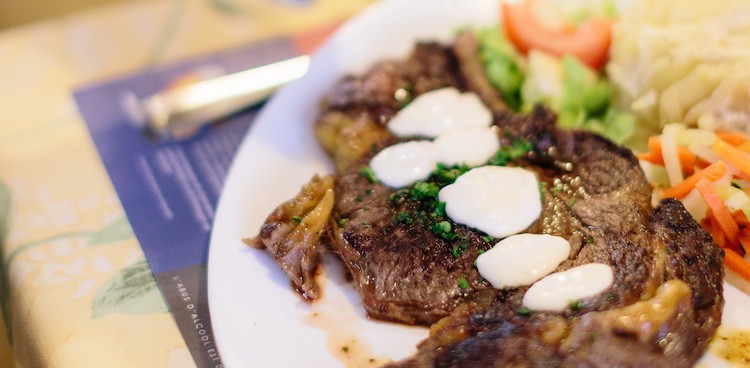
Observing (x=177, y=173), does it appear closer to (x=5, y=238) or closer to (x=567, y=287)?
(x=5, y=238)

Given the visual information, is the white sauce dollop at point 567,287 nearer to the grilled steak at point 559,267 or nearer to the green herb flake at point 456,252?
the grilled steak at point 559,267

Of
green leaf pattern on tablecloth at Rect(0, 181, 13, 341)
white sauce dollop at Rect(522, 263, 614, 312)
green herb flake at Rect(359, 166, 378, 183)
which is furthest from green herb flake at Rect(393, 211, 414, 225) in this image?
green leaf pattern on tablecloth at Rect(0, 181, 13, 341)

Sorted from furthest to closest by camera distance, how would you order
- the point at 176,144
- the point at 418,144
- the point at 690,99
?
the point at 176,144 → the point at 690,99 → the point at 418,144

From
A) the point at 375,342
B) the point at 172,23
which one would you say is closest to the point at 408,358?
the point at 375,342

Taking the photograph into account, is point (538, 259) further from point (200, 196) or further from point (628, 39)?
point (200, 196)

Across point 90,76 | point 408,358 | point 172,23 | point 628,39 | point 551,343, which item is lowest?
point 551,343

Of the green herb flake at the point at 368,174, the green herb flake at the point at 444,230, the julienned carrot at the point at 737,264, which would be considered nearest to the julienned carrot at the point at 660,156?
the julienned carrot at the point at 737,264

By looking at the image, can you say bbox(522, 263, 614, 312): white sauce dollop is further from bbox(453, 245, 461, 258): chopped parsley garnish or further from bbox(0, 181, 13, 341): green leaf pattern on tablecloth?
bbox(0, 181, 13, 341): green leaf pattern on tablecloth

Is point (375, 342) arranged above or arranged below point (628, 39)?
below
